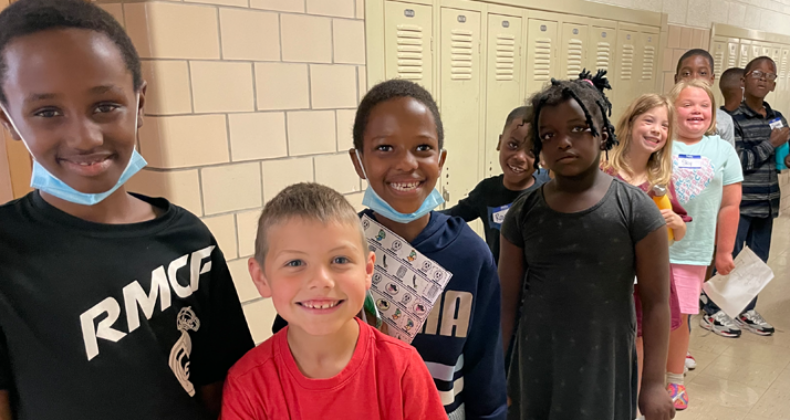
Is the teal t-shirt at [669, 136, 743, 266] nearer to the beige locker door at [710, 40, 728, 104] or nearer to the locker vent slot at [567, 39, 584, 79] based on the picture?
the locker vent slot at [567, 39, 584, 79]

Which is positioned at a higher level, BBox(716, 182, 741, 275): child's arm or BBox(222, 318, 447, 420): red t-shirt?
BBox(222, 318, 447, 420): red t-shirt

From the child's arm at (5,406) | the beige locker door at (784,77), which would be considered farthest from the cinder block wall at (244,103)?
the beige locker door at (784,77)

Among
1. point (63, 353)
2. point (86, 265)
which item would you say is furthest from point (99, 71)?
point (63, 353)

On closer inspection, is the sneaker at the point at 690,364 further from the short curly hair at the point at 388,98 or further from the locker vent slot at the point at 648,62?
the short curly hair at the point at 388,98

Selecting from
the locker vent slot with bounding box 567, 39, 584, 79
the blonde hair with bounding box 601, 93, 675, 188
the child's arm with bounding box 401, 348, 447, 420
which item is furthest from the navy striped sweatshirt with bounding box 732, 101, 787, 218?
the child's arm with bounding box 401, 348, 447, 420

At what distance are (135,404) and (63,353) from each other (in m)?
0.15

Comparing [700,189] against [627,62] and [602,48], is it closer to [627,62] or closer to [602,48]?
[602,48]

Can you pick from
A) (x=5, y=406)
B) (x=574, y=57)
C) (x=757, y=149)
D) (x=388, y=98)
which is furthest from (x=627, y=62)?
(x=5, y=406)

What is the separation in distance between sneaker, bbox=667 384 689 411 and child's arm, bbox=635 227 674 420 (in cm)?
119

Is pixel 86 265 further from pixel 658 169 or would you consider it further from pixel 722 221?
pixel 722 221

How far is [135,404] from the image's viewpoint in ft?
2.97

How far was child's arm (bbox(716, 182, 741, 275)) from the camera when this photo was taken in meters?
2.73

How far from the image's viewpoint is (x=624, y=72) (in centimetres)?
404

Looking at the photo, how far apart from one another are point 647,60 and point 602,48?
81 cm
